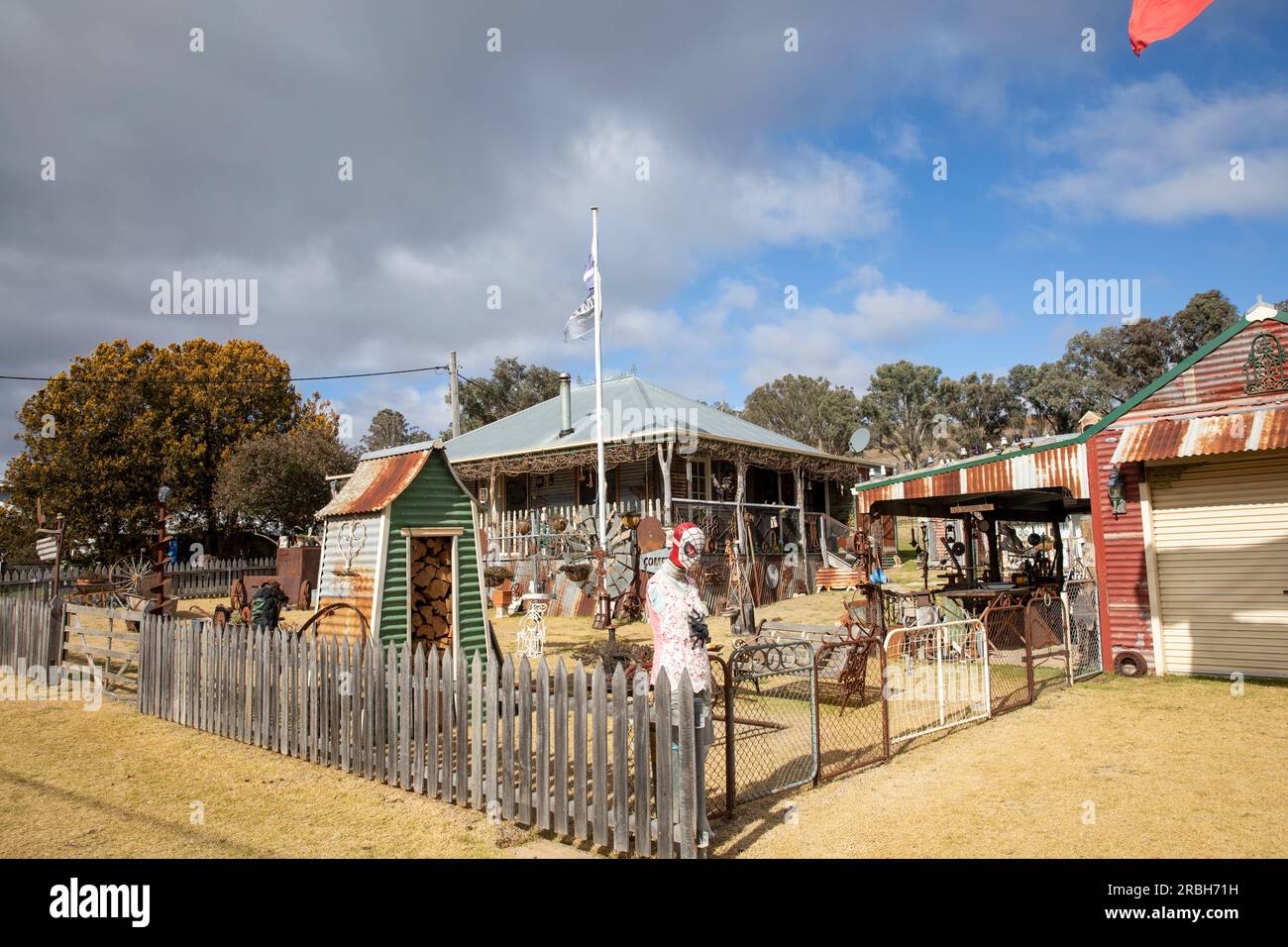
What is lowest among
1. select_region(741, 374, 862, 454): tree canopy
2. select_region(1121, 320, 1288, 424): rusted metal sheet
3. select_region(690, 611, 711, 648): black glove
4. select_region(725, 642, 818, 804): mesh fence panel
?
select_region(725, 642, 818, 804): mesh fence panel

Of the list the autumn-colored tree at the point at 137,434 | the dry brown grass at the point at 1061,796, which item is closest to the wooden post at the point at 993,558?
the dry brown grass at the point at 1061,796

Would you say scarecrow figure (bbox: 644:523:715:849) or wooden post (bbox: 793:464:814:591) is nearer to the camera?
scarecrow figure (bbox: 644:523:715:849)

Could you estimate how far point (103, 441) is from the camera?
30969 mm

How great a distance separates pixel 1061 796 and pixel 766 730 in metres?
3.13

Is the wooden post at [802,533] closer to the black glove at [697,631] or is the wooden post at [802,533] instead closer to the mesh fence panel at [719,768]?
the mesh fence panel at [719,768]

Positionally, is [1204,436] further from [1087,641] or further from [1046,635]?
[1046,635]

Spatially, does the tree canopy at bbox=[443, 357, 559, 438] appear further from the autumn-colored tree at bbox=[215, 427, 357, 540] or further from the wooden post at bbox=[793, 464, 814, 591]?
the wooden post at bbox=[793, 464, 814, 591]

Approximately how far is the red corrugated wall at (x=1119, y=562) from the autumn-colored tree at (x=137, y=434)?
32305 mm

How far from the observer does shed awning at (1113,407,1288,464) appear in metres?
9.35

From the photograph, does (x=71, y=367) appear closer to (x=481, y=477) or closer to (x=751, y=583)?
(x=481, y=477)

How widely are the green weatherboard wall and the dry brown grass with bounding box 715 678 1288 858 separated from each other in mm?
4224

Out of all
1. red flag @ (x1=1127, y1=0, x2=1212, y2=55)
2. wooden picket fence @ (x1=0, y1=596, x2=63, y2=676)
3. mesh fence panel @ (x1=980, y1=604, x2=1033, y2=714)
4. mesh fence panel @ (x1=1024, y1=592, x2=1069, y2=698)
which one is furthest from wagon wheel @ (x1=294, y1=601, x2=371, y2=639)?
mesh fence panel @ (x1=1024, y1=592, x2=1069, y2=698)

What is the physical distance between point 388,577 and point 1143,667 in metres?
10.3
